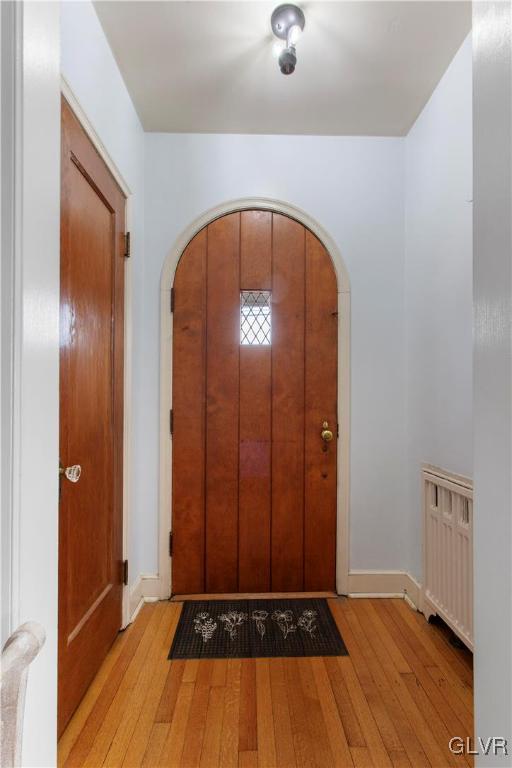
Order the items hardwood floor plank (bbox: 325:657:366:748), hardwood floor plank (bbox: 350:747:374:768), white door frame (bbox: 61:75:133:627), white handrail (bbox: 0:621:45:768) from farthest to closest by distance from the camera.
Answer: white door frame (bbox: 61:75:133:627)
hardwood floor plank (bbox: 325:657:366:748)
hardwood floor plank (bbox: 350:747:374:768)
white handrail (bbox: 0:621:45:768)

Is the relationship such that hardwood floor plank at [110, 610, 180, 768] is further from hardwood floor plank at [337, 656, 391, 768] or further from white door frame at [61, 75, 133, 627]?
hardwood floor plank at [337, 656, 391, 768]

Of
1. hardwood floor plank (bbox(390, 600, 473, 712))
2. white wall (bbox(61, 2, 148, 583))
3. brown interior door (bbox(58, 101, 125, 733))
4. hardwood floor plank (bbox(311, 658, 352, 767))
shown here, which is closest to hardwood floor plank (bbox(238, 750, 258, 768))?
hardwood floor plank (bbox(311, 658, 352, 767))

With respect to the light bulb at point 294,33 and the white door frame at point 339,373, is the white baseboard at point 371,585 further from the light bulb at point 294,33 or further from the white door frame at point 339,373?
the light bulb at point 294,33

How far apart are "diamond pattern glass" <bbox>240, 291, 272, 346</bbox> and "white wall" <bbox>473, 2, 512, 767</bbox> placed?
1.69 metres

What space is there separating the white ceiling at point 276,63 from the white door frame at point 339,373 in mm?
461

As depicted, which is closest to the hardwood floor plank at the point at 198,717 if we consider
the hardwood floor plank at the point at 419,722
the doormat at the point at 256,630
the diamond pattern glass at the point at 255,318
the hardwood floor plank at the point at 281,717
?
the doormat at the point at 256,630

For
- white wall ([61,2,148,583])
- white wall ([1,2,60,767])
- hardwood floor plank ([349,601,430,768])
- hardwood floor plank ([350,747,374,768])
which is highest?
white wall ([61,2,148,583])

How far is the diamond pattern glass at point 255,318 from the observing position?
2.46 m

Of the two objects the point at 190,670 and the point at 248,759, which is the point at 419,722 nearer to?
the point at 248,759

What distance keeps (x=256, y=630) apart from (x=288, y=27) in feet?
8.45

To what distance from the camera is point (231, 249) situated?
245 cm

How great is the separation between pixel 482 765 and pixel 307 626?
4.74 feet

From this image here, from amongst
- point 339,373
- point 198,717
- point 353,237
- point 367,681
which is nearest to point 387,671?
point 367,681

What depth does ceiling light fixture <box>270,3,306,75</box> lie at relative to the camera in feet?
5.40
